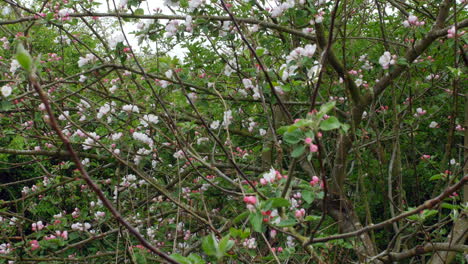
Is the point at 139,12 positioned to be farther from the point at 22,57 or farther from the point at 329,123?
the point at 22,57

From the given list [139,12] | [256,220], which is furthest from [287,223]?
[139,12]

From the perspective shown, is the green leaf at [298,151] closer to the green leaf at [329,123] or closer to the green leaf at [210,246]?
the green leaf at [329,123]

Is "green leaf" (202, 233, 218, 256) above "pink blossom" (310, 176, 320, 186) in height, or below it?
above

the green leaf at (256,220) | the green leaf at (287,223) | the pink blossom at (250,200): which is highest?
the pink blossom at (250,200)

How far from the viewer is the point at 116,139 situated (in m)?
2.83

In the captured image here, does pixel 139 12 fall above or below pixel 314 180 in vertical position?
above

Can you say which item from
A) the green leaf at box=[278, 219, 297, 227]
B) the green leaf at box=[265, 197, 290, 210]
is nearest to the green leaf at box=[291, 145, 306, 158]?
the green leaf at box=[265, 197, 290, 210]

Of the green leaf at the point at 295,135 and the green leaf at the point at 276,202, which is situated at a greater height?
the green leaf at the point at 295,135

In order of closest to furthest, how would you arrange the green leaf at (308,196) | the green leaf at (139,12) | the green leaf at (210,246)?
the green leaf at (210,246) → the green leaf at (308,196) → the green leaf at (139,12)

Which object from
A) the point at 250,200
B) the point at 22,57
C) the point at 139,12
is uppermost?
the point at 139,12

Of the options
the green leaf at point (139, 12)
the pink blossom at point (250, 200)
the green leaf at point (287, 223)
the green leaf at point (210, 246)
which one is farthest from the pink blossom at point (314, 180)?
the green leaf at point (139, 12)

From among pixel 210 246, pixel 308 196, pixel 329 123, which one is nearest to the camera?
pixel 210 246

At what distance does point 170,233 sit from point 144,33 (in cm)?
201

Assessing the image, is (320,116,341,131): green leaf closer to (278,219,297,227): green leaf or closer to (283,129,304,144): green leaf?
A: (283,129,304,144): green leaf
